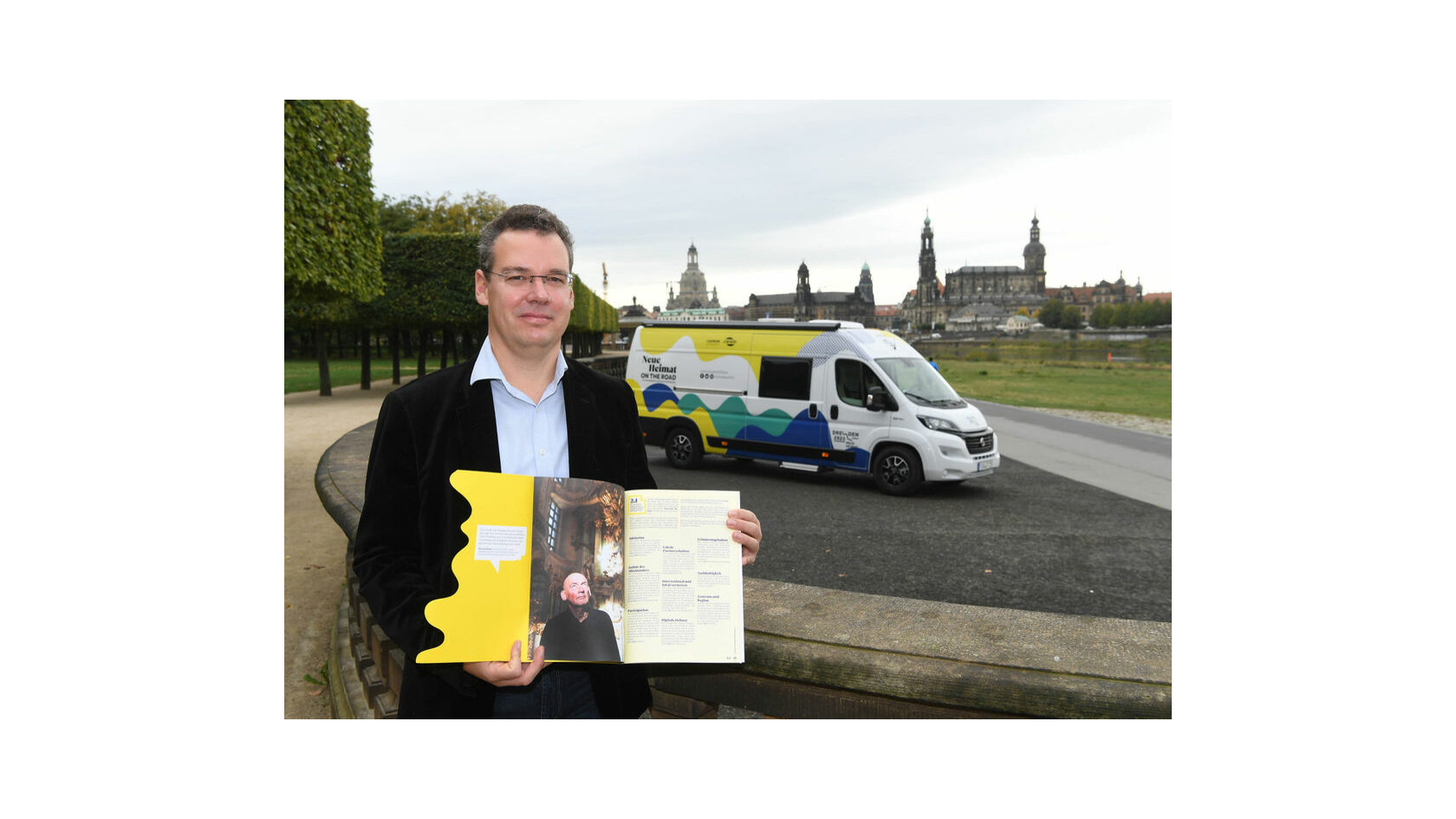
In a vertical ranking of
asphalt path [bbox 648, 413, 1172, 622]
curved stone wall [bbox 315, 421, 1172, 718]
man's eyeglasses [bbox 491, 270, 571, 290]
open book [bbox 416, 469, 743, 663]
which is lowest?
asphalt path [bbox 648, 413, 1172, 622]

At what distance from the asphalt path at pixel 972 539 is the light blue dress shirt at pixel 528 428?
4.01m

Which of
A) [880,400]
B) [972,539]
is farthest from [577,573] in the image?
[880,400]

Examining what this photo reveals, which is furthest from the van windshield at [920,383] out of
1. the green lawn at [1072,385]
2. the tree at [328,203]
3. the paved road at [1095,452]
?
the green lawn at [1072,385]

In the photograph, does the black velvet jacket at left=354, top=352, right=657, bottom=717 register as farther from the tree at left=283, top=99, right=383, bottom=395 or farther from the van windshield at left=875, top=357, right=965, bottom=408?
the van windshield at left=875, top=357, right=965, bottom=408

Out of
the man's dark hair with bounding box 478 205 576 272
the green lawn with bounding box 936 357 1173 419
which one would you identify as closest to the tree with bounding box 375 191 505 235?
the green lawn with bounding box 936 357 1173 419

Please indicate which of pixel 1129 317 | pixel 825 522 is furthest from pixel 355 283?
pixel 1129 317

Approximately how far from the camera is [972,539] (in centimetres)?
838

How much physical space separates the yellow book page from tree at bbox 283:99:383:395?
6.52m

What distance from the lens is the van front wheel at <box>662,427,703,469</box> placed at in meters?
12.5

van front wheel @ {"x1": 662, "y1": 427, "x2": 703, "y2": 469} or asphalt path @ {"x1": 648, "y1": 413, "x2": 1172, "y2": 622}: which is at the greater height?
van front wheel @ {"x1": 662, "y1": 427, "x2": 703, "y2": 469}

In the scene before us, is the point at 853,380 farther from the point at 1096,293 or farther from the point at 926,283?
the point at 1096,293

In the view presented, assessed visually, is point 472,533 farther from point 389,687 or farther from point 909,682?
point 389,687

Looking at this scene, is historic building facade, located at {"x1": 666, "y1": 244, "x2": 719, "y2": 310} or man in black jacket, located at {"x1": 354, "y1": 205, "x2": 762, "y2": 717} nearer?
man in black jacket, located at {"x1": 354, "y1": 205, "x2": 762, "y2": 717}

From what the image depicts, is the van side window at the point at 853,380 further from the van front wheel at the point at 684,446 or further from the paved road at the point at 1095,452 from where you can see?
the paved road at the point at 1095,452
